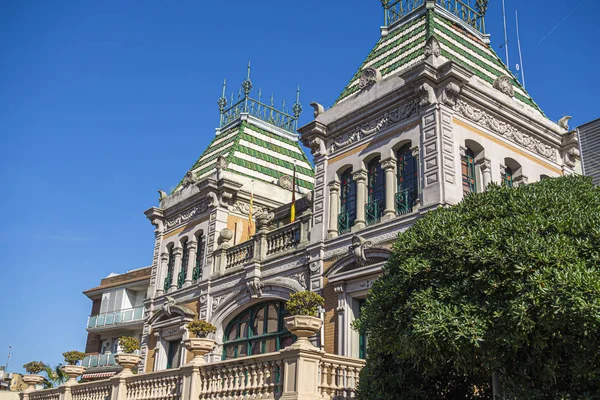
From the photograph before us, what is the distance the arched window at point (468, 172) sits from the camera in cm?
1845

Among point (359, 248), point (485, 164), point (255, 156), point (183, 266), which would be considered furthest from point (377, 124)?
point (183, 266)

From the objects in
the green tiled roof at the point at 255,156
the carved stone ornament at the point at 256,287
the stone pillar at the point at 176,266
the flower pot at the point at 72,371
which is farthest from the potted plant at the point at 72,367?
the green tiled roof at the point at 255,156

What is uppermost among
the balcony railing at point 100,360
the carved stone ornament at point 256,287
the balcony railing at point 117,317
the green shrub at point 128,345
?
the balcony railing at point 117,317

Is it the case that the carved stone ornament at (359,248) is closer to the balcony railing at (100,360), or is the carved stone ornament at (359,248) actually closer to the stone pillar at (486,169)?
the stone pillar at (486,169)

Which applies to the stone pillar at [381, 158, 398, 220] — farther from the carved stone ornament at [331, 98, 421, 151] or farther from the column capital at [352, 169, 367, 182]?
the carved stone ornament at [331, 98, 421, 151]

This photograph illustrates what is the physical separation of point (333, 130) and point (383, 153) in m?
2.47

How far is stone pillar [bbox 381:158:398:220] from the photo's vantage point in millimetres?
18266

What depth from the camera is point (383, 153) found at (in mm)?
19250

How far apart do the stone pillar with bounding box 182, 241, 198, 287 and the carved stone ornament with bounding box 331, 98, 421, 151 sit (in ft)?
26.4

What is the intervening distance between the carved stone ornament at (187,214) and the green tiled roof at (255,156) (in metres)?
1.49

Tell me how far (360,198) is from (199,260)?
892 centimetres

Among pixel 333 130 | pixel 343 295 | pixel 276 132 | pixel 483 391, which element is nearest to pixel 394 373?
pixel 483 391

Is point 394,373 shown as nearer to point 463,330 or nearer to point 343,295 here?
point 463,330

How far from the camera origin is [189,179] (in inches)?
1085
